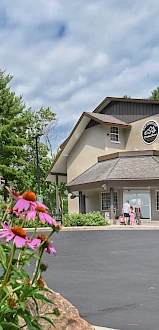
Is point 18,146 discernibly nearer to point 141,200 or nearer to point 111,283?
point 141,200

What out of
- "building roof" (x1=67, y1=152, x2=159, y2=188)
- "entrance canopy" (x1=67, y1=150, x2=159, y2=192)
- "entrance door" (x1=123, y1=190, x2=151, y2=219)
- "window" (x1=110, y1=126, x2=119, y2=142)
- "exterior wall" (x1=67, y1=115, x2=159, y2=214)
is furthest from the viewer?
"window" (x1=110, y1=126, x2=119, y2=142)

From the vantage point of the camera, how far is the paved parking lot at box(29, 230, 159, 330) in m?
5.32

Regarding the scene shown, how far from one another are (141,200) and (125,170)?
265cm

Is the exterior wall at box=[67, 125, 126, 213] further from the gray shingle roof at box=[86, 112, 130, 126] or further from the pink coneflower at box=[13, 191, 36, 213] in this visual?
the pink coneflower at box=[13, 191, 36, 213]

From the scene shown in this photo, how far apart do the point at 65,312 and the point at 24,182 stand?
38081mm

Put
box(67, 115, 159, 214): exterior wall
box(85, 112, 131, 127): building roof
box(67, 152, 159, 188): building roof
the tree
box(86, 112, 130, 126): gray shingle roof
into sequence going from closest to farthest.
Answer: box(67, 152, 159, 188): building roof
box(85, 112, 131, 127): building roof
box(86, 112, 130, 126): gray shingle roof
box(67, 115, 159, 214): exterior wall
the tree

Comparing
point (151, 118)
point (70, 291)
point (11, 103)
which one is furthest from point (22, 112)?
point (70, 291)

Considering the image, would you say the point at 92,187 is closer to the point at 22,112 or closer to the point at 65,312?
the point at 22,112

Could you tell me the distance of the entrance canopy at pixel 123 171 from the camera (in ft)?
92.1

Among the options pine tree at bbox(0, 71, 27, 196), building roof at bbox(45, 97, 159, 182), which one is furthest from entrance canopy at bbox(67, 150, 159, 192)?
pine tree at bbox(0, 71, 27, 196)

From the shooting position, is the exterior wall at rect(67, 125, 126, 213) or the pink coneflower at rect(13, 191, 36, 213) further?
the exterior wall at rect(67, 125, 126, 213)

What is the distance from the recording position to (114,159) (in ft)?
104

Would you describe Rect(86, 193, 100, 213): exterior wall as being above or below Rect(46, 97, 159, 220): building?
below

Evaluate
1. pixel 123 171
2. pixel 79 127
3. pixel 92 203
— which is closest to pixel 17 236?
pixel 123 171
